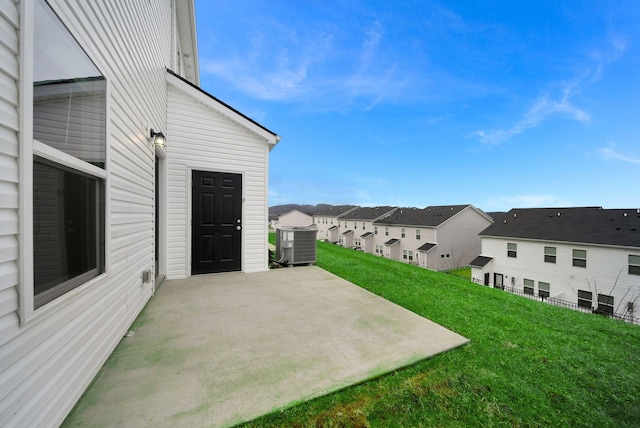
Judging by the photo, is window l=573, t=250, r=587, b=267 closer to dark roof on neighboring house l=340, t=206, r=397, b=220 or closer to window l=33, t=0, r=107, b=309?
dark roof on neighboring house l=340, t=206, r=397, b=220

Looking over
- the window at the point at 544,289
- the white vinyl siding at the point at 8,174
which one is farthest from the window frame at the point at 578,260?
the white vinyl siding at the point at 8,174

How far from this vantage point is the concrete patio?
1.45 m

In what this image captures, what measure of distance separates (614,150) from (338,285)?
29.5 m

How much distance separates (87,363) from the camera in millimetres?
1623

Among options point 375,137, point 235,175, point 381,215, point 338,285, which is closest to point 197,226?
point 235,175

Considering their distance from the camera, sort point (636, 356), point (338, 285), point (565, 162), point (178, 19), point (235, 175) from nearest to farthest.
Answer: point (636, 356)
point (338, 285)
point (235, 175)
point (178, 19)
point (565, 162)

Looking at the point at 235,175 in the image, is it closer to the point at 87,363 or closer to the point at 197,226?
the point at 197,226

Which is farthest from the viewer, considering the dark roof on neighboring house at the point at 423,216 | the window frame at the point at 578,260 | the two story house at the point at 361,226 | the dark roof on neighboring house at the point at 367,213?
the dark roof on neighboring house at the point at 367,213

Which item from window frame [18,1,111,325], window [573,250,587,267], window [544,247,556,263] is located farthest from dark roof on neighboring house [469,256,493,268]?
window frame [18,1,111,325]

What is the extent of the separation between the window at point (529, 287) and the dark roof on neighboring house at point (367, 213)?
640 inches

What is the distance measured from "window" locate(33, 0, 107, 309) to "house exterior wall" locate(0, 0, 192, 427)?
0.09 metres

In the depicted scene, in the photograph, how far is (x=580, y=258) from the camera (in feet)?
43.8

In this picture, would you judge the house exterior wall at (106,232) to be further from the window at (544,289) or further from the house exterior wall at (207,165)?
the window at (544,289)

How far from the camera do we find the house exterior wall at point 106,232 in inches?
39.9
